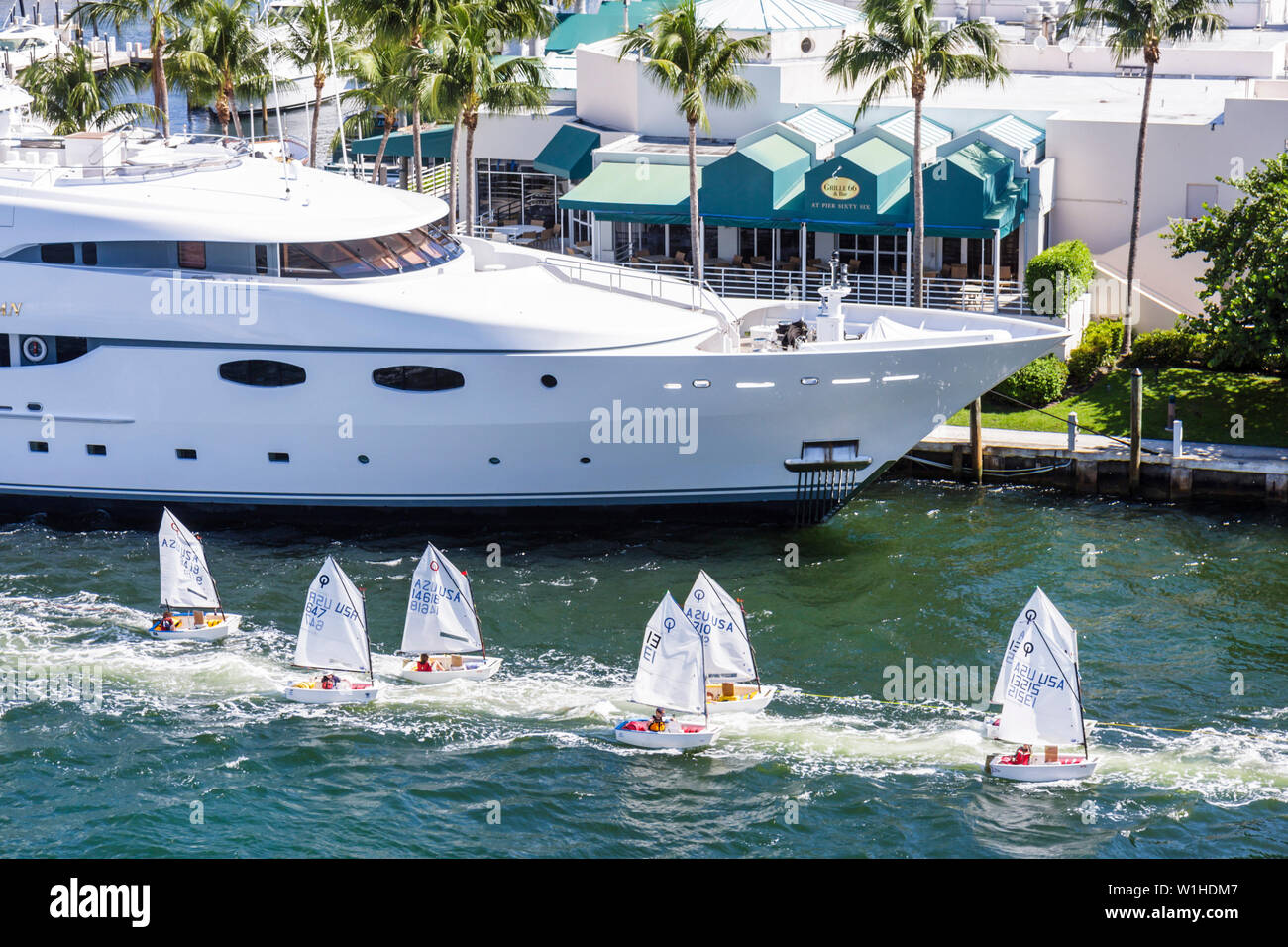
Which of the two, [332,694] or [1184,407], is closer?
[332,694]

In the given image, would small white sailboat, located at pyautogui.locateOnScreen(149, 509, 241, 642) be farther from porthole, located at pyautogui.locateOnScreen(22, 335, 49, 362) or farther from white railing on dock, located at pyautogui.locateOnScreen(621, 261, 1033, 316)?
white railing on dock, located at pyautogui.locateOnScreen(621, 261, 1033, 316)

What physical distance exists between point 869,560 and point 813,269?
13158 millimetres

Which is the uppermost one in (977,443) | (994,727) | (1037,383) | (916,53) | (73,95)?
(916,53)

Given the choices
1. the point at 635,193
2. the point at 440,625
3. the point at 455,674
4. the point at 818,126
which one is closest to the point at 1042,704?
the point at 455,674

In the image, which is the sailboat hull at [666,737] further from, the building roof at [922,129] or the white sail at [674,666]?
the building roof at [922,129]

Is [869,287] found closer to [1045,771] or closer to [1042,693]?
[1042,693]

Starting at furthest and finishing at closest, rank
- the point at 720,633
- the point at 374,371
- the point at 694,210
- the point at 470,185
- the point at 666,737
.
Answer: the point at 470,185 < the point at 694,210 < the point at 374,371 < the point at 720,633 < the point at 666,737

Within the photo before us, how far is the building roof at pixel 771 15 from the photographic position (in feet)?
148

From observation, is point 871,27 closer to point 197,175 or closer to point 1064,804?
point 197,175

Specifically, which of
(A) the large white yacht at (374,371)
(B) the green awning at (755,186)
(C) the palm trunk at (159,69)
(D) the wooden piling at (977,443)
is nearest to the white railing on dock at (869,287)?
(B) the green awning at (755,186)

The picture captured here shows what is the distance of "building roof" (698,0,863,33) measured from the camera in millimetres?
45094

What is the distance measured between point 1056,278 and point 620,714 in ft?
58.5

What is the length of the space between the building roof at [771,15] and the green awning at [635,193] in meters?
5.10

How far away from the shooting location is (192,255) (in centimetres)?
3095
